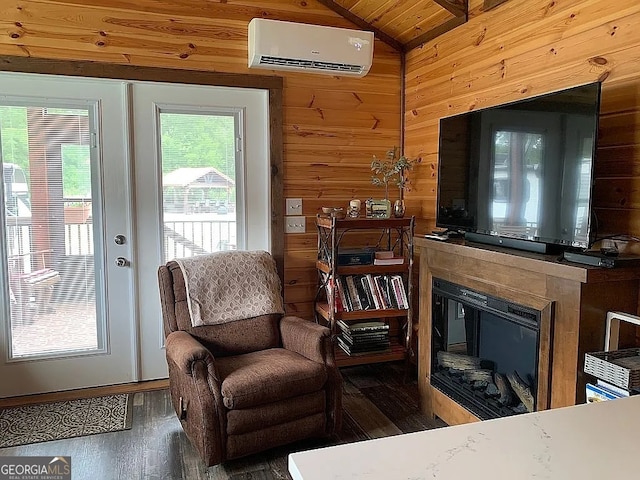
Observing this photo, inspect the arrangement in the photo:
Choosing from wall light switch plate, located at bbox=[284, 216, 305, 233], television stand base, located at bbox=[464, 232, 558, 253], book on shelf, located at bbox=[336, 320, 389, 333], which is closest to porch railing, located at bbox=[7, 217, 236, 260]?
wall light switch plate, located at bbox=[284, 216, 305, 233]

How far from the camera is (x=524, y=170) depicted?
2.30 m

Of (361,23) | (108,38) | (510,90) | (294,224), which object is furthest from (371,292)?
(108,38)

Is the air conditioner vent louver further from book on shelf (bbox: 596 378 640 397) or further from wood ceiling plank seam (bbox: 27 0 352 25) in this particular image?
book on shelf (bbox: 596 378 640 397)

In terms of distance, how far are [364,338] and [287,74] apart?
1.88 meters

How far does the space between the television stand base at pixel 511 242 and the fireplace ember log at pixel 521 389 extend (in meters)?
0.62

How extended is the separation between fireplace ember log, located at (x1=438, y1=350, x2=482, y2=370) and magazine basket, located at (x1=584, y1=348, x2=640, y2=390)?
876 mm

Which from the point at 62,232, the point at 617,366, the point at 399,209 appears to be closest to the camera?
the point at 617,366

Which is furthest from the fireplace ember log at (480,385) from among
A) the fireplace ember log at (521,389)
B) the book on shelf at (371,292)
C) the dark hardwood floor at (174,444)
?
the book on shelf at (371,292)

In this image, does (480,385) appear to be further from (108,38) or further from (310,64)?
(108,38)

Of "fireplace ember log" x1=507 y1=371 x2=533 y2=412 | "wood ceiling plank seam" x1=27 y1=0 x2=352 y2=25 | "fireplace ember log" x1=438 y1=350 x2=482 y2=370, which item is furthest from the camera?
"wood ceiling plank seam" x1=27 y1=0 x2=352 y2=25

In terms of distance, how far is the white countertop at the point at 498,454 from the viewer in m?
0.82

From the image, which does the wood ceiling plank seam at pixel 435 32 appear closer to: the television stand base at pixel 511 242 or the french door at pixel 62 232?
the television stand base at pixel 511 242

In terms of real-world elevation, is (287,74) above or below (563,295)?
above

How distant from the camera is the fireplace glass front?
2299 mm
